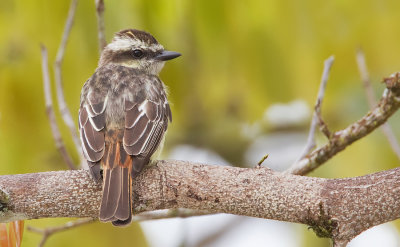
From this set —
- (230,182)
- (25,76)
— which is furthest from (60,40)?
(230,182)

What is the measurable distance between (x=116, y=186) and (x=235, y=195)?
682mm

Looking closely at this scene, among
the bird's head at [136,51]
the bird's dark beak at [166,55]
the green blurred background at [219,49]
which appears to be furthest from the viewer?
the bird's head at [136,51]

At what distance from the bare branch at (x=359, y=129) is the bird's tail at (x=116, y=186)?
955 millimetres

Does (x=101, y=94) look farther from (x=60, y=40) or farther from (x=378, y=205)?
(x=378, y=205)

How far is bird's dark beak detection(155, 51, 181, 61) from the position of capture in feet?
17.7

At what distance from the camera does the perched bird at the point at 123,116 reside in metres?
4.05

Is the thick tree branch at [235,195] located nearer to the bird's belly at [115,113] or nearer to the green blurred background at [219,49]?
the bird's belly at [115,113]

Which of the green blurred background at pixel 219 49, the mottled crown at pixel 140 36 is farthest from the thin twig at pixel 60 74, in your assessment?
the mottled crown at pixel 140 36

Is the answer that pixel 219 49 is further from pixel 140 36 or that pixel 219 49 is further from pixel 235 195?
pixel 140 36

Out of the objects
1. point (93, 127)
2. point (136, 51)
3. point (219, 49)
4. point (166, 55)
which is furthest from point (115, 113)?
point (136, 51)

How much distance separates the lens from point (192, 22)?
15.1 ft

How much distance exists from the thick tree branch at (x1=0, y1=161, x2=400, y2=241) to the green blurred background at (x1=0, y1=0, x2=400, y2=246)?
866 mm

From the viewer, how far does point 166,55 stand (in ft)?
18.1

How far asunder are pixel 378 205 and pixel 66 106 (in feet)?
7.25
